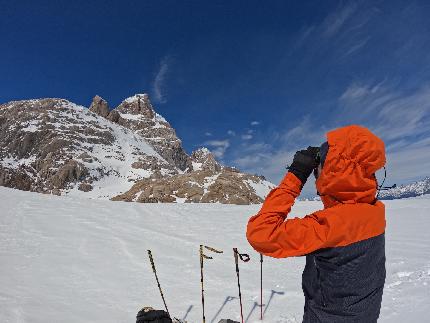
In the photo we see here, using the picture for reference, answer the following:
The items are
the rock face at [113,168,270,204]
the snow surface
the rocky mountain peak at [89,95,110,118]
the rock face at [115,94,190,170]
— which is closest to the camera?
the snow surface

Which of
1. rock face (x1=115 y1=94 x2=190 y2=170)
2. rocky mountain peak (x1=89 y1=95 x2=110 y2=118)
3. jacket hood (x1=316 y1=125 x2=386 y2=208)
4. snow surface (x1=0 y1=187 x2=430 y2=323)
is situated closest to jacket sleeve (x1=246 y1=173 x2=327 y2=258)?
jacket hood (x1=316 y1=125 x2=386 y2=208)

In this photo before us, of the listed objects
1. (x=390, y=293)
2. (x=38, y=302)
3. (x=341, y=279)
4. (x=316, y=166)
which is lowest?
(x=38, y=302)

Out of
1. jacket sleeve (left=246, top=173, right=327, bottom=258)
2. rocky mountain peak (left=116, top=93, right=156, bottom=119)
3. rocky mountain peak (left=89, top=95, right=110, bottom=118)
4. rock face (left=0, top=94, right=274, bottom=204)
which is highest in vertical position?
rocky mountain peak (left=116, top=93, right=156, bottom=119)

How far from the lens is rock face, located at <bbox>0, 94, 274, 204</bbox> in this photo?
5034 cm

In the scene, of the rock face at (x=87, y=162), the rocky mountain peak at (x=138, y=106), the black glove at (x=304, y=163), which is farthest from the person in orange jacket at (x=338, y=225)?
the rocky mountain peak at (x=138, y=106)

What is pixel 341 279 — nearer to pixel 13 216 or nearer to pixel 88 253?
pixel 88 253

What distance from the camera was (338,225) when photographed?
6.24 feet

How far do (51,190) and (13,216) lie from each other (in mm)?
79390

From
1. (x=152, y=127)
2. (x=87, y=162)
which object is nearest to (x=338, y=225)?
(x=87, y=162)

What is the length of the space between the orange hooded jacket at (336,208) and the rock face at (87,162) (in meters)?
44.5

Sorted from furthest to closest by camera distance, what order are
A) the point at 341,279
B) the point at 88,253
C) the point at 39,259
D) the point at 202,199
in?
1. the point at 202,199
2. the point at 88,253
3. the point at 39,259
4. the point at 341,279

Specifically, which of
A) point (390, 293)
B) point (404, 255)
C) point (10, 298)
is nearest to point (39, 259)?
point (10, 298)

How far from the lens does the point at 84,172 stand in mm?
90562

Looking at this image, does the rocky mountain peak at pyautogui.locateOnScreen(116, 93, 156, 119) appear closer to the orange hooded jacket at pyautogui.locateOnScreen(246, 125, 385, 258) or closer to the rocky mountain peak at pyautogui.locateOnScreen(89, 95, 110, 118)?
the rocky mountain peak at pyautogui.locateOnScreen(89, 95, 110, 118)
